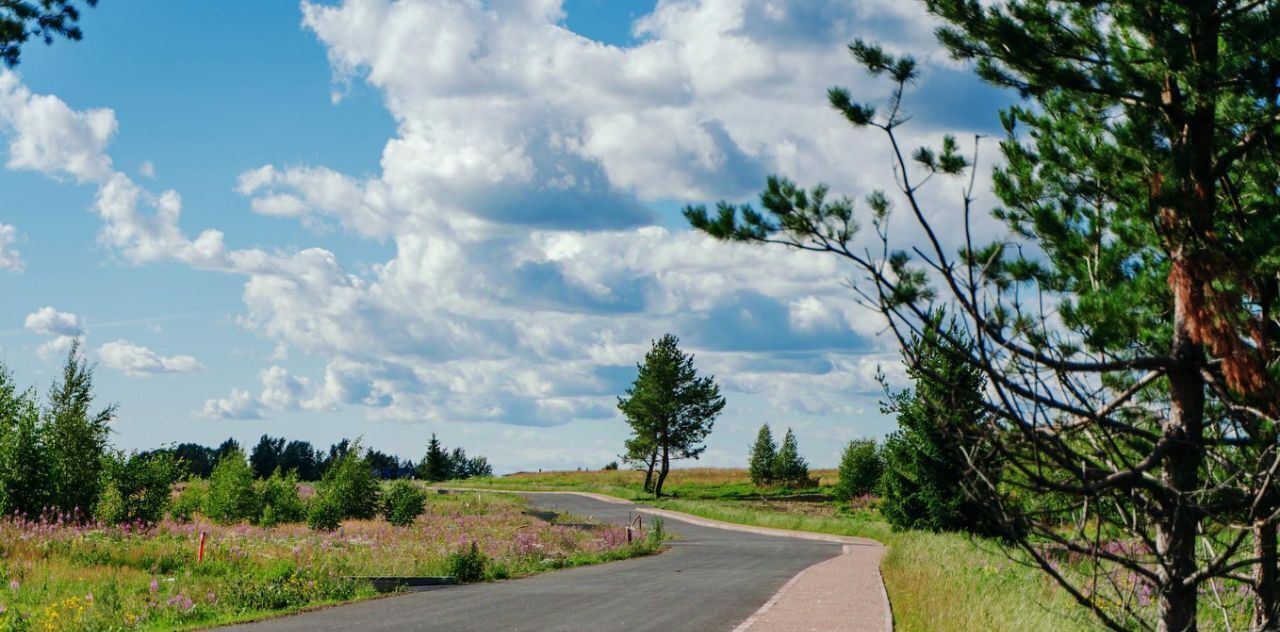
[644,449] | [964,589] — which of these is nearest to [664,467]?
[644,449]

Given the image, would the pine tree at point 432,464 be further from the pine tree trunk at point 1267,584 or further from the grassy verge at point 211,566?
the pine tree trunk at point 1267,584

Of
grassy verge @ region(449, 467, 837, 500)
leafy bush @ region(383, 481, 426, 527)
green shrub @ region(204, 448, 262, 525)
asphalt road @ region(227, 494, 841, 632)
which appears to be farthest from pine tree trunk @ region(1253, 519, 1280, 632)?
grassy verge @ region(449, 467, 837, 500)

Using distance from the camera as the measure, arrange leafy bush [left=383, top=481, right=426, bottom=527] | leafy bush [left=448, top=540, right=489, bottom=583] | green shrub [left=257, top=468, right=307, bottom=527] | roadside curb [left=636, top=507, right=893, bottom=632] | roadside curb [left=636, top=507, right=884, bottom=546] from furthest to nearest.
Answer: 1. roadside curb [left=636, top=507, right=884, bottom=546]
2. green shrub [left=257, top=468, right=307, bottom=527]
3. leafy bush [left=383, top=481, right=426, bottom=527]
4. leafy bush [left=448, top=540, right=489, bottom=583]
5. roadside curb [left=636, top=507, right=893, bottom=632]

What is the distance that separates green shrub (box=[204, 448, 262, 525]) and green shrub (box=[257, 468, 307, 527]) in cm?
45

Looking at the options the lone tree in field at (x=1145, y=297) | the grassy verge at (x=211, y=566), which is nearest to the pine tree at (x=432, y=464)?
the grassy verge at (x=211, y=566)

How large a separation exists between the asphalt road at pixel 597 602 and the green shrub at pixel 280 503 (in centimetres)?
1314

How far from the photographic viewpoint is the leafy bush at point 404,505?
31.3m

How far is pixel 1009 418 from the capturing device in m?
5.74

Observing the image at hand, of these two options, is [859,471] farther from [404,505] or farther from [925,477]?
[404,505]

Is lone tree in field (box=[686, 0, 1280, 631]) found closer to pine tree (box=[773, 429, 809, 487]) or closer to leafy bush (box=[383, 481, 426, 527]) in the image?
leafy bush (box=[383, 481, 426, 527])

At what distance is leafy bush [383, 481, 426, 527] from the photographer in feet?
103

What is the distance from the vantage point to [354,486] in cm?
3241

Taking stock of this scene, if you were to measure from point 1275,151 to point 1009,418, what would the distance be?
3342 millimetres

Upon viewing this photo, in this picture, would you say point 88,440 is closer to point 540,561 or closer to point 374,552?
point 374,552
